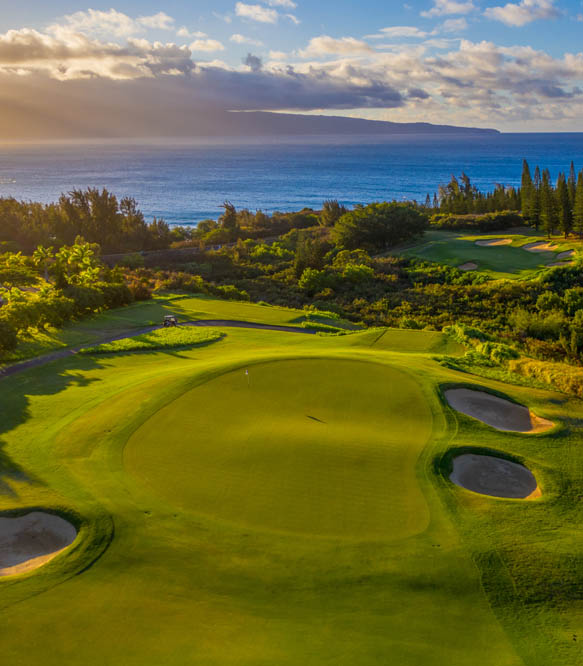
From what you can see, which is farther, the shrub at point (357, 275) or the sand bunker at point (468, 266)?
the sand bunker at point (468, 266)

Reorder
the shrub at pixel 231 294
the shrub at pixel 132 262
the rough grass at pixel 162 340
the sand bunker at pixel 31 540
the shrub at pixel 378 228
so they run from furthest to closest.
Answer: the shrub at pixel 378 228 → the shrub at pixel 132 262 → the shrub at pixel 231 294 → the rough grass at pixel 162 340 → the sand bunker at pixel 31 540

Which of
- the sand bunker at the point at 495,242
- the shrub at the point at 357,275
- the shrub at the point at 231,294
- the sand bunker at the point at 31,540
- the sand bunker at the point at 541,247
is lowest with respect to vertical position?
the sand bunker at the point at 31,540

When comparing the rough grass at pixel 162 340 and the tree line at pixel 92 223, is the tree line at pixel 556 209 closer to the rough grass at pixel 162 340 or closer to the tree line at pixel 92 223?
the rough grass at pixel 162 340

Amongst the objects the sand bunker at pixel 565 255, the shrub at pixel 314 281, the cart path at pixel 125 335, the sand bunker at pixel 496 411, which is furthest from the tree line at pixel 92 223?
→ the sand bunker at pixel 496 411

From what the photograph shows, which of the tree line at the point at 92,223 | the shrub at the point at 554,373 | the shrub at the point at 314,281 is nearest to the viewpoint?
the shrub at the point at 554,373

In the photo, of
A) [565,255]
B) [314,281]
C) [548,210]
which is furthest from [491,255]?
[314,281]

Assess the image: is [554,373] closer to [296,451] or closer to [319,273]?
[296,451]

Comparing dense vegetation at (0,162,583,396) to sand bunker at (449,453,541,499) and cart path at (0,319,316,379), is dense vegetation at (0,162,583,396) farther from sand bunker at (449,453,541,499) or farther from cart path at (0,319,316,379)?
sand bunker at (449,453,541,499)
